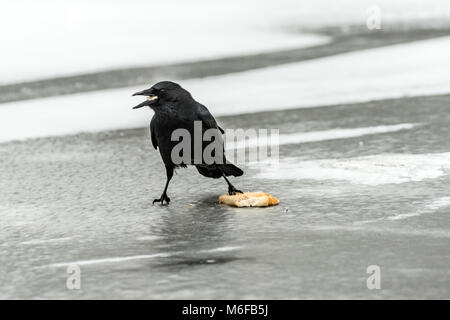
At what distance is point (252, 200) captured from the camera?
6188mm

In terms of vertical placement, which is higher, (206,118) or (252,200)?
(206,118)

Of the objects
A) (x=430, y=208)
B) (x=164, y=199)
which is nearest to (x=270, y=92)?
(x=164, y=199)

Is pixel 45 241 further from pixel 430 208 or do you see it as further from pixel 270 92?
pixel 270 92

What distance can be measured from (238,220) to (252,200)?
0.36m

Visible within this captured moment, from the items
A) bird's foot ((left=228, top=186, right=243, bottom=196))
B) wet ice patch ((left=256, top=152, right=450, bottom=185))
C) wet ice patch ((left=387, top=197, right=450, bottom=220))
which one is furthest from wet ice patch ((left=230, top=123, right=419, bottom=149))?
wet ice patch ((left=387, top=197, right=450, bottom=220))

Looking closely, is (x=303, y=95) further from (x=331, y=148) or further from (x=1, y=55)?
(x=1, y=55)

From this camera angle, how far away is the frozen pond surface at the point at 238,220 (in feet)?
14.9

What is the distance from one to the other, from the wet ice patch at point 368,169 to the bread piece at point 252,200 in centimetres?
81

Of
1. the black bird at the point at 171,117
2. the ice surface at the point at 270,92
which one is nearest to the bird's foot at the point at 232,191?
the black bird at the point at 171,117

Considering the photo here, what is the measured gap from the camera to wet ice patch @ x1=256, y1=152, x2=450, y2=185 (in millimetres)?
6844

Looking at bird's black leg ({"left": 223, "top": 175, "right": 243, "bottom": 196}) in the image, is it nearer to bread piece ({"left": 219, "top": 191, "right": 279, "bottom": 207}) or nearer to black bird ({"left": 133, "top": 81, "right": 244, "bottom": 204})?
black bird ({"left": 133, "top": 81, "right": 244, "bottom": 204})

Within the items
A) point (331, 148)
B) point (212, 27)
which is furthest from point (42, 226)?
point (212, 27)

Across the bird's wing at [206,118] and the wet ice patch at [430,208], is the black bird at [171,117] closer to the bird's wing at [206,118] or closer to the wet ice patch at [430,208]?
the bird's wing at [206,118]

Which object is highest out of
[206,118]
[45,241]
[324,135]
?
[206,118]
